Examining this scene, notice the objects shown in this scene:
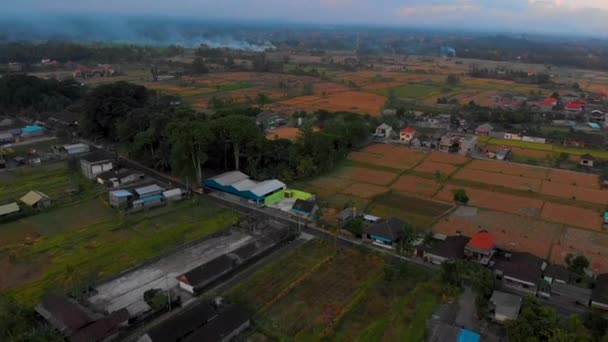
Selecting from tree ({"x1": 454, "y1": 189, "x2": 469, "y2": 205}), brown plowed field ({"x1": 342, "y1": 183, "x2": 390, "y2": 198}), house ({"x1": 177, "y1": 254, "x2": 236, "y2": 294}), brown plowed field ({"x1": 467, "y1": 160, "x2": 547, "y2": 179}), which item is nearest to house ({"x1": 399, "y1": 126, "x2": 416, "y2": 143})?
brown plowed field ({"x1": 467, "y1": 160, "x2": 547, "y2": 179})

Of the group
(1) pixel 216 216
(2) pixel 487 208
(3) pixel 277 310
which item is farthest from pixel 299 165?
(3) pixel 277 310

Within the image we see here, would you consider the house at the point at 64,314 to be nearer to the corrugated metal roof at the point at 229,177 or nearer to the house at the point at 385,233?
the house at the point at 385,233

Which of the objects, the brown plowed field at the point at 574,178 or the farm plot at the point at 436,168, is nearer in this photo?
the brown plowed field at the point at 574,178

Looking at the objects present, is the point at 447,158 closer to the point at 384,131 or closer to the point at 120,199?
the point at 384,131

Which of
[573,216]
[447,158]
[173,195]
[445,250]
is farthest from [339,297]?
[447,158]

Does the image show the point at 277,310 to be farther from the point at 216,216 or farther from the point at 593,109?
the point at 593,109

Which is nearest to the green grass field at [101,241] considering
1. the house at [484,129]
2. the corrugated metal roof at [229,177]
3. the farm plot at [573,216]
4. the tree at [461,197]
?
the corrugated metal roof at [229,177]
